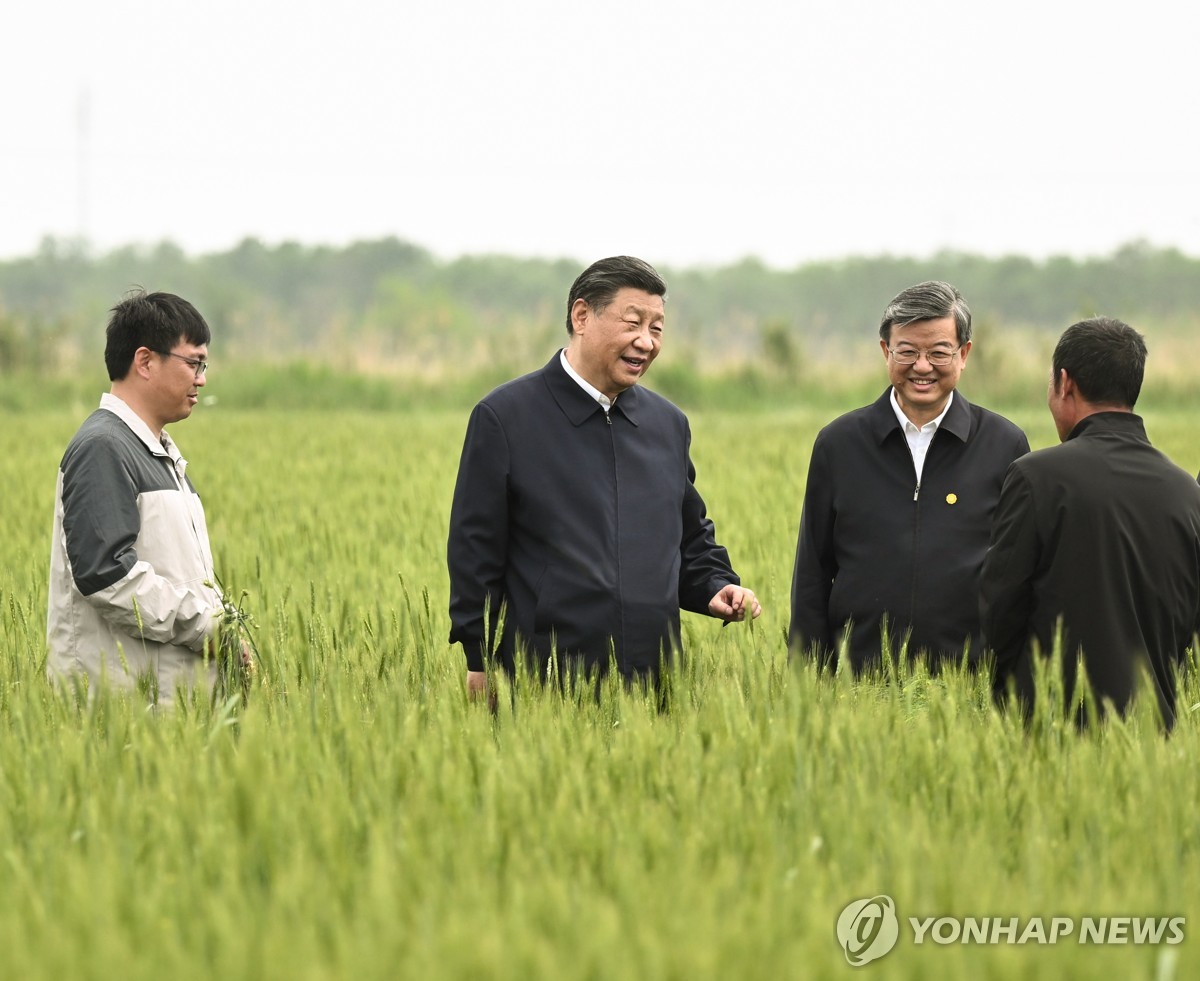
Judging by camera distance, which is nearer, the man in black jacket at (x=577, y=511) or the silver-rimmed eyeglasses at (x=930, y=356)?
the man in black jacket at (x=577, y=511)

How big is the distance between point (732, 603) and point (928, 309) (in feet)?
3.25

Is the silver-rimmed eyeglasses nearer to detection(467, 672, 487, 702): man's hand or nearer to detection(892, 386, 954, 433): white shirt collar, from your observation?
detection(892, 386, 954, 433): white shirt collar

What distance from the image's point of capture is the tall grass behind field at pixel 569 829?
6.40 feet

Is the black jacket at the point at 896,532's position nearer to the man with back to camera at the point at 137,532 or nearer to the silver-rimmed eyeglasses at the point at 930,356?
the silver-rimmed eyeglasses at the point at 930,356

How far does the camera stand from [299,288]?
73250 millimetres

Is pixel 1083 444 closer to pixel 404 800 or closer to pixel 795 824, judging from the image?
pixel 795 824

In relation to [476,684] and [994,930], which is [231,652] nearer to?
[476,684]

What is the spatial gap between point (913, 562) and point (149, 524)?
2026 mm

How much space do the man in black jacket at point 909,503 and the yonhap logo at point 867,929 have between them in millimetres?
1717

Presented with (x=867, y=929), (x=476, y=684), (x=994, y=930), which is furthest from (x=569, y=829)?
(x=476, y=684)

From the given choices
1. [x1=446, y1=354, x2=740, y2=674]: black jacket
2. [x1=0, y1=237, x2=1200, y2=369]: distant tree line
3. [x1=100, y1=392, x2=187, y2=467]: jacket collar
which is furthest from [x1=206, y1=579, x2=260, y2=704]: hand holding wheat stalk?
[x1=0, y1=237, x2=1200, y2=369]: distant tree line

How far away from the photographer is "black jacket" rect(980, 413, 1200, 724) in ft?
10.3

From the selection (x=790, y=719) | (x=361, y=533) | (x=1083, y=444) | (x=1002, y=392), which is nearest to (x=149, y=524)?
(x=790, y=719)

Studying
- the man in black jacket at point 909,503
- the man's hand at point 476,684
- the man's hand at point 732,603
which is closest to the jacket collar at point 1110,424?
the man in black jacket at point 909,503
